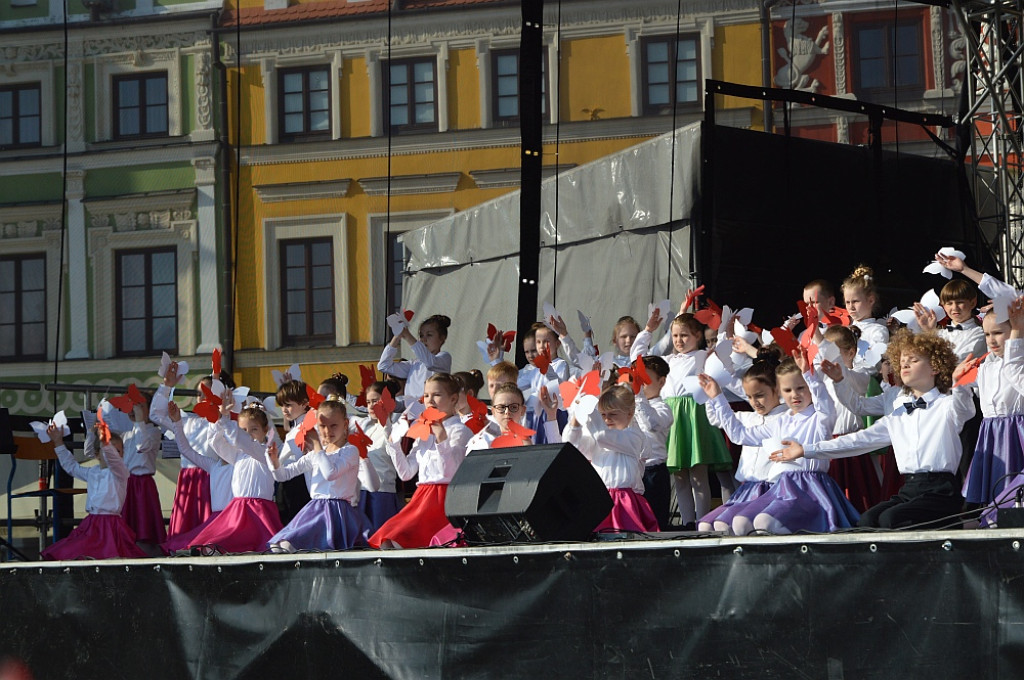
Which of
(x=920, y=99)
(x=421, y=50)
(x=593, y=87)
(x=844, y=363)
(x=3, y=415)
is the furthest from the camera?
(x=421, y=50)

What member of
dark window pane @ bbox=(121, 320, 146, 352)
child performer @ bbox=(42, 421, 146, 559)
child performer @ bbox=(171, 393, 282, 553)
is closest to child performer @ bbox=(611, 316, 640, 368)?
child performer @ bbox=(171, 393, 282, 553)

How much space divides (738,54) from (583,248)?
105 inches

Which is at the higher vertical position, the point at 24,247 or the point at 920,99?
the point at 920,99

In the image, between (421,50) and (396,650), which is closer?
(396,650)

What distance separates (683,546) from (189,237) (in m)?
8.38

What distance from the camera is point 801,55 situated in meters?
10.8

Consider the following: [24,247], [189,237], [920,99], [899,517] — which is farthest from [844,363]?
[24,247]

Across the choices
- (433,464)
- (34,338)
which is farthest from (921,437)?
(34,338)

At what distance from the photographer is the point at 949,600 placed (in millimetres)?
3605

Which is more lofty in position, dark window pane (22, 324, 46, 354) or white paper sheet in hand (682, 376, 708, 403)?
dark window pane (22, 324, 46, 354)

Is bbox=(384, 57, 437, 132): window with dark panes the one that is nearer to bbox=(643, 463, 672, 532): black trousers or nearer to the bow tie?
bbox=(643, 463, 672, 532): black trousers

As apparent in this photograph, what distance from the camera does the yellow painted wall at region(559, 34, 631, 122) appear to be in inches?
456

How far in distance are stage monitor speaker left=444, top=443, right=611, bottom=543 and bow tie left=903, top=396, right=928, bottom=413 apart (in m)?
1.03

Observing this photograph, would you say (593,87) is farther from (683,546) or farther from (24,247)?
(683,546)
